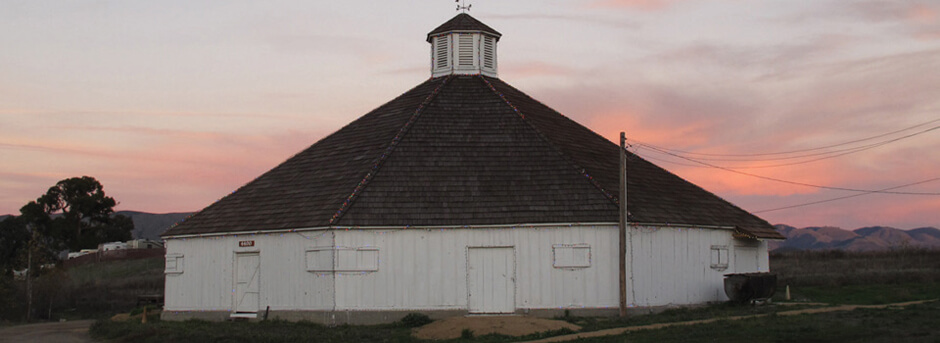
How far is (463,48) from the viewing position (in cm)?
3653

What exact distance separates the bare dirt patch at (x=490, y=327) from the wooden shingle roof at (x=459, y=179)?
146 inches

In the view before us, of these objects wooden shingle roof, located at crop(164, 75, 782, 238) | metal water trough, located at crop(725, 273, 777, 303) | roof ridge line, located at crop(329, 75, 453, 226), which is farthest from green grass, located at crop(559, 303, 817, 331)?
roof ridge line, located at crop(329, 75, 453, 226)

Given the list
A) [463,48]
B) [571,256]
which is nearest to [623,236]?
[571,256]

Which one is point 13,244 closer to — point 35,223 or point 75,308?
point 35,223

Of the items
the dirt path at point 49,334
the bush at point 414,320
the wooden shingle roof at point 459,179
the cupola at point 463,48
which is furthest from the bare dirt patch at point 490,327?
the cupola at point 463,48

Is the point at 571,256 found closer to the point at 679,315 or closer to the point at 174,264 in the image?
the point at 679,315

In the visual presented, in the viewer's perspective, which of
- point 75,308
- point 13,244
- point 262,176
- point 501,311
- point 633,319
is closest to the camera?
point 633,319

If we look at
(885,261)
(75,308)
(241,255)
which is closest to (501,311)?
(241,255)

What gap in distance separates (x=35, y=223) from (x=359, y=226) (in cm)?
7715

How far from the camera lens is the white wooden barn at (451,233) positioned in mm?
26641

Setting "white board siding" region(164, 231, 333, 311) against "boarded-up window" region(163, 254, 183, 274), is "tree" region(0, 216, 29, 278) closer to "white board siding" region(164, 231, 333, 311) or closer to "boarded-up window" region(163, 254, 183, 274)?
"boarded-up window" region(163, 254, 183, 274)

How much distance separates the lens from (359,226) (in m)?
26.3

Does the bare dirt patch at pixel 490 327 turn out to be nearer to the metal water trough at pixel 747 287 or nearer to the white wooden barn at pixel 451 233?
the white wooden barn at pixel 451 233

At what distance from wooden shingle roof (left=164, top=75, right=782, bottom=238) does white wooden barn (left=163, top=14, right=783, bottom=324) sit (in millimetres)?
68
